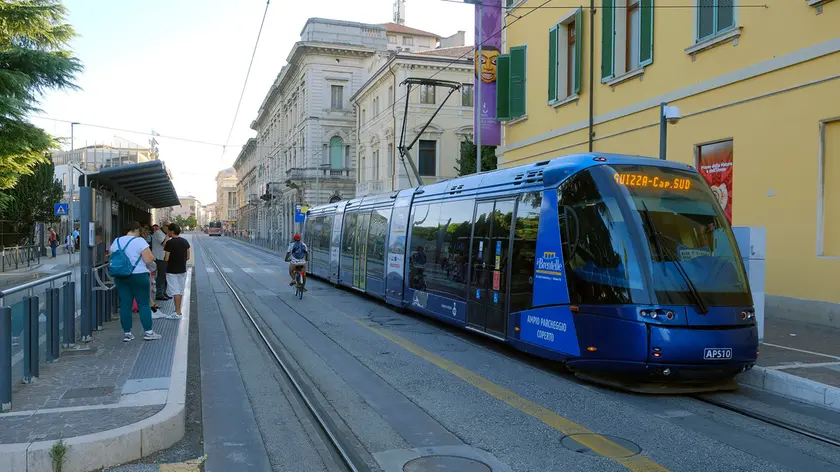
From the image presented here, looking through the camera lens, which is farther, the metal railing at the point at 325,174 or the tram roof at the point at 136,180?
the metal railing at the point at 325,174

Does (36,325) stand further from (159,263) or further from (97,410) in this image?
(159,263)

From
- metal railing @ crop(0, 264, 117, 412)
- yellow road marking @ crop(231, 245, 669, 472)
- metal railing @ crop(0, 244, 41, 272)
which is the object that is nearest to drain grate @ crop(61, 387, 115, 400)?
metal railing @ crop(0, 264, 117, 412)

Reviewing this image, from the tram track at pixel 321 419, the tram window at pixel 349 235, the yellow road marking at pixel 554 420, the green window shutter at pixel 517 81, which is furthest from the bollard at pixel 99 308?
the green window shutter at pixel 517 81

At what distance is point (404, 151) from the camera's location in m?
23.5

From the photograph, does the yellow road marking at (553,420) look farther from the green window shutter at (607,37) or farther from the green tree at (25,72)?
the green tree at (25,72)

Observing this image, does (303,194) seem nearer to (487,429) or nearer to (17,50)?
(17,50)

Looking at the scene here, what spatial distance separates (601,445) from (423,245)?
8.12m

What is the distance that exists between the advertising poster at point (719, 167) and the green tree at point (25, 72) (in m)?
17.1

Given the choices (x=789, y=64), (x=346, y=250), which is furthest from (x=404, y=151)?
(x=789, y=64)

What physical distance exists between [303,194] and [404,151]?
38.0 m

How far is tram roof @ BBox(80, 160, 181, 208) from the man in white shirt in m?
1.06

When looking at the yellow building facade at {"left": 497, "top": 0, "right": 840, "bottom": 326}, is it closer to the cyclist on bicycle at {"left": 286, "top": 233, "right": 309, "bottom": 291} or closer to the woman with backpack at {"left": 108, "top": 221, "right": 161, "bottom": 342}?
the cyclist on bicycle at {"left": 286, "top": 233, "right": 309, "bottom": 291}

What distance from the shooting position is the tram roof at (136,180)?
1091 cm

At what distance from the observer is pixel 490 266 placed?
10.1 m
